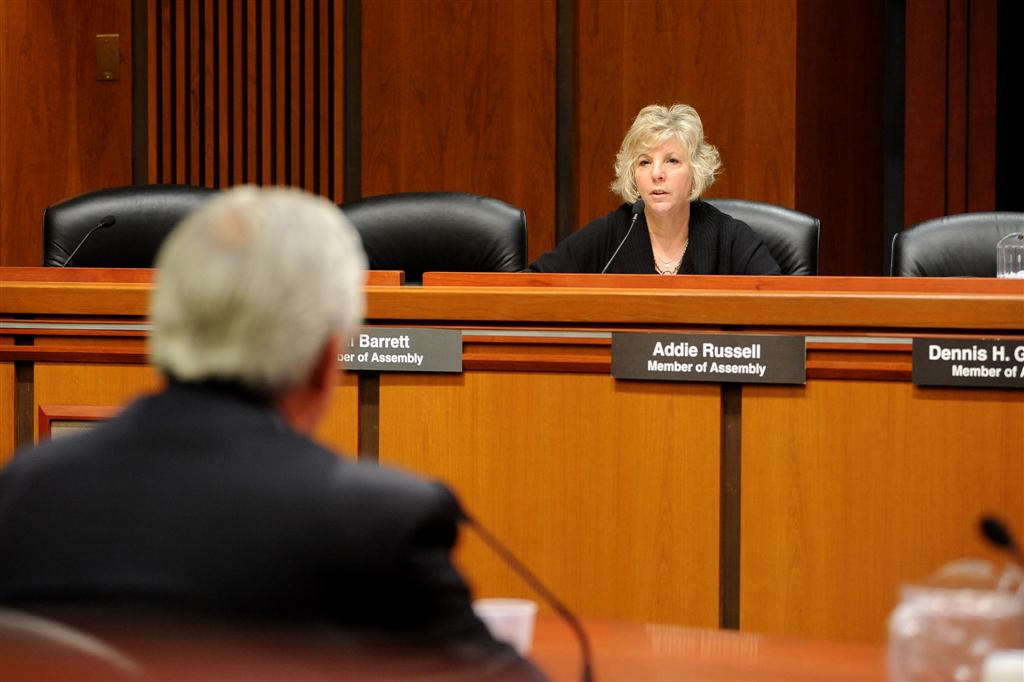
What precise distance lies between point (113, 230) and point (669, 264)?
1520 mm

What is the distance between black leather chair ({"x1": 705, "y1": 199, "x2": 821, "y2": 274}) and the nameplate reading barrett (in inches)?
48.3

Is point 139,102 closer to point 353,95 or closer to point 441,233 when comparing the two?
point 353,95

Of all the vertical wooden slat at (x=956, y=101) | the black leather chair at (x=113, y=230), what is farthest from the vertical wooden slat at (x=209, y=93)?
the vertical wooden slat at (x=956, y=101)

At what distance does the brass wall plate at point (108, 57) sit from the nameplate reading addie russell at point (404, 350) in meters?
3.77

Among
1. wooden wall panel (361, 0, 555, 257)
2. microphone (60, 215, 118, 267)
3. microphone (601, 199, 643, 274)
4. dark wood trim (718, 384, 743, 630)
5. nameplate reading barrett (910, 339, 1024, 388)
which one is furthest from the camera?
wooden wall panel (361, 0, 555, 257)

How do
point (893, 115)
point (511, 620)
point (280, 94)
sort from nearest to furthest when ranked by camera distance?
point (511, 620) < point (280, 94) < point (893, 115)

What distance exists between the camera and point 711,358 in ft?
8.80

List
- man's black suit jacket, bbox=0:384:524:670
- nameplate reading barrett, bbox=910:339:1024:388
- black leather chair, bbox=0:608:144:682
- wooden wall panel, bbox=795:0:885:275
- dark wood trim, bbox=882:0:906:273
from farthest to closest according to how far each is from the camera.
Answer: dark wood trim, bbox=882:0:906:273 → wooden wall panel, bbox=795:0:885:275 → nameplate reading barrett, bbox=910:339:1024:388 → man's black suit jacket, bbox=0:384:524:670 → black leather chair, bbox=0:608:144:682

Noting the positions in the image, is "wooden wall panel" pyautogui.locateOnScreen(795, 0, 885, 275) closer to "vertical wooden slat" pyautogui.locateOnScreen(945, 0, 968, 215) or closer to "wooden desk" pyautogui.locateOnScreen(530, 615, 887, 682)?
"vertical wooden slat" pyautogui.locateOnScreen(945, 0, 968, 215)

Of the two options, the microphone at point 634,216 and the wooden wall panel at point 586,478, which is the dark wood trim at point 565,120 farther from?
the wooden wall panel at point 586,478

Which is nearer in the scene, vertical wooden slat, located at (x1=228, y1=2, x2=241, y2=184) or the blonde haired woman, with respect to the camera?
the blonde haired woman

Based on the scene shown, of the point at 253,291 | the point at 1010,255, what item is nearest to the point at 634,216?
the point at 1010,255

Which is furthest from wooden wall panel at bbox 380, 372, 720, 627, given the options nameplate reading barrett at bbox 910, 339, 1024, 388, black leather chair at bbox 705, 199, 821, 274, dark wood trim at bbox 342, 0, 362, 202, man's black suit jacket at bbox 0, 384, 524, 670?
dark wood trim at bbox 342, 0, 362, 202

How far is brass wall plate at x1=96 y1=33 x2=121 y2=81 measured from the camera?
6.16 m
